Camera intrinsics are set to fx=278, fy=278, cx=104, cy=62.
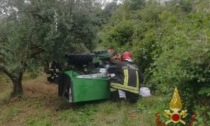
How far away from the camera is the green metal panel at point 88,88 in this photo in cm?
614

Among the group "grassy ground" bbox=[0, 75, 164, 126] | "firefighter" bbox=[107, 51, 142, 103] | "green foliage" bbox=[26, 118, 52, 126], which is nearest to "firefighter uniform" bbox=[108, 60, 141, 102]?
"firefighter" bbox=[107, 51, 142, 103]

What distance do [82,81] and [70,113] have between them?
0.75 metres

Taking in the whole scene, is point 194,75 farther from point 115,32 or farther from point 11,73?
point 115,32

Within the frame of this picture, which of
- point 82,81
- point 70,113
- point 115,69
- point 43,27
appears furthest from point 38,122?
point 43,27

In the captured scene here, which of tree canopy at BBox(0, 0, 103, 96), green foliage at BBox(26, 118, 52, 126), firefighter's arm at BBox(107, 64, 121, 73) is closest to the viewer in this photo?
green foliage at BBox(26, 118, 52, 126)

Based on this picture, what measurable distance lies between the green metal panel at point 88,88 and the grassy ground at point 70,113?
20 centimetres

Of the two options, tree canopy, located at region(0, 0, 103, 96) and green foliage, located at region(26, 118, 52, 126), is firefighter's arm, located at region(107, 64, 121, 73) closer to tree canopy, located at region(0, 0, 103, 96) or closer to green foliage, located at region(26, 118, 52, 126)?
tree canopy, located at region(0, 0, 103, 96)

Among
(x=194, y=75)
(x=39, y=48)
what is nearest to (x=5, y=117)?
(x=39, y=48)

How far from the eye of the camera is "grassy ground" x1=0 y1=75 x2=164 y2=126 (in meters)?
5.29

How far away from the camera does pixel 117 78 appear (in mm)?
6281

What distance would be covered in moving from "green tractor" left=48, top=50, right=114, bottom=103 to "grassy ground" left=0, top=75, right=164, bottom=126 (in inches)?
9.7

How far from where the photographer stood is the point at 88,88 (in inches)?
248

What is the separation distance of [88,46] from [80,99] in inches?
69.4

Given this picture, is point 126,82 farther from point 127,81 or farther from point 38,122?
point 38,122
